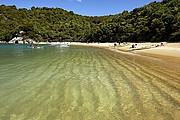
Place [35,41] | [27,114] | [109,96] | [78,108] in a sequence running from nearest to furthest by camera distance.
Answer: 1. [27,114]
2. [78,108]
3. [109,96]
4. [35,41]

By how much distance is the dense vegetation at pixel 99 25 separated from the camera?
66.1 m

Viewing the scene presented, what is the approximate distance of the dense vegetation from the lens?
2603 inches

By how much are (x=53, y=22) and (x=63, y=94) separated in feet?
530

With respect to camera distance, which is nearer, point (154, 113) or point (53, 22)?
point (154, 113)

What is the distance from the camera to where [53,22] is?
165750 mm

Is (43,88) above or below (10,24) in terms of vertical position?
below

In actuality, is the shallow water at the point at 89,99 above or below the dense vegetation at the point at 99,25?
below

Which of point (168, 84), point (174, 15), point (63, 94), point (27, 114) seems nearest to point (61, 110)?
point (27, 114)

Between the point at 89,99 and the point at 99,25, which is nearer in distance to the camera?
the point at 89,99

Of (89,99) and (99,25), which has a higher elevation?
(99,25)

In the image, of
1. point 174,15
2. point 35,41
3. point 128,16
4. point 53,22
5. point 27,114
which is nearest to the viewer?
point 27,114

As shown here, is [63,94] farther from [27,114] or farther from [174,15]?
[174,15]

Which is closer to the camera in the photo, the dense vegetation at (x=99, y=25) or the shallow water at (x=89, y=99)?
the shallow water at (x=89, y=99)

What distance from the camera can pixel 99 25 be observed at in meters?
118
